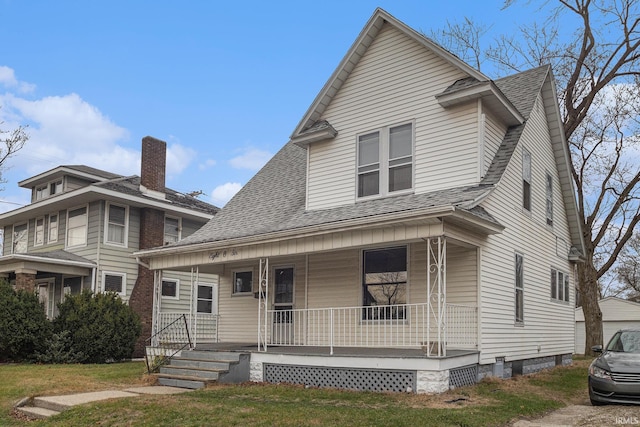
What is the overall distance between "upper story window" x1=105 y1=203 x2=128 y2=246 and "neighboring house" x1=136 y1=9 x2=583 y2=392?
6.61m

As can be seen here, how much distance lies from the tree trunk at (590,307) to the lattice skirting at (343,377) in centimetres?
1656

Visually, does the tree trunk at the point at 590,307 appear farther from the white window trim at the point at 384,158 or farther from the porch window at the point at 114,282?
the porch window at the point at 114,282

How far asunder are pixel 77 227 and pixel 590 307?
70.0ft

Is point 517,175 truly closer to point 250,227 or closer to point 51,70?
point 250,227

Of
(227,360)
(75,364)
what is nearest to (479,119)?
(227,360)

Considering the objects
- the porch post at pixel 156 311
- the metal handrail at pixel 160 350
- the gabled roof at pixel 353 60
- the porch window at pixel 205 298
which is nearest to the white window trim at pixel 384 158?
the gabled roof at pixel 353 60

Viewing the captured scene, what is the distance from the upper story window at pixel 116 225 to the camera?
22.5 m

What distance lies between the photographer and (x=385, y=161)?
1423 cm

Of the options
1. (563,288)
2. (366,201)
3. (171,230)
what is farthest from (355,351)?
(171,230)

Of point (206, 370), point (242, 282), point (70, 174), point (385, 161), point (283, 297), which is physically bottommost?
point (206, 370)

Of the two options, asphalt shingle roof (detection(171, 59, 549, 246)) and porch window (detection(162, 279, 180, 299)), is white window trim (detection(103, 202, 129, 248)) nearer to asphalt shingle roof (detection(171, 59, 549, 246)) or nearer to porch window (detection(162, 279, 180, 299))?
porch window (detection(162, 279, 180, 299))

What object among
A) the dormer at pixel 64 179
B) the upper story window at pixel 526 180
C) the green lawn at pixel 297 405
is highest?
the dormer at pixel 64 179

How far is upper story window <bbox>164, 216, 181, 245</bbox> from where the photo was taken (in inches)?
968

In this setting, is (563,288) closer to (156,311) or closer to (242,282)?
(242,282)
